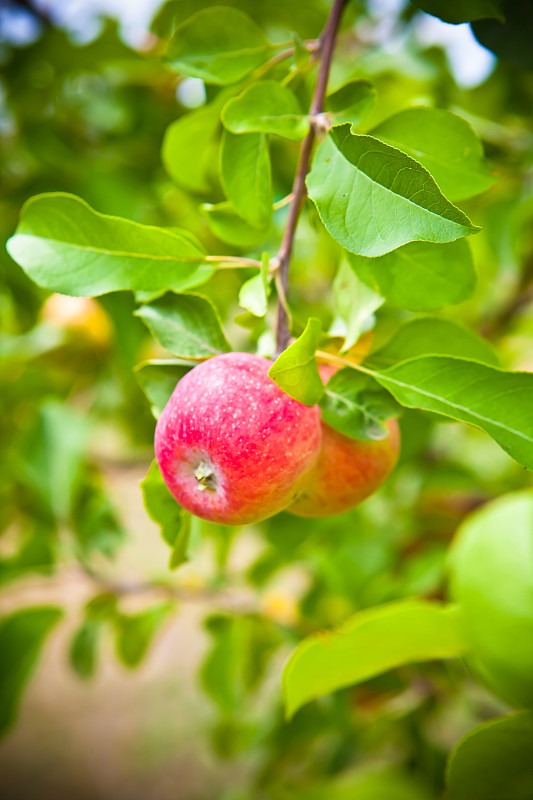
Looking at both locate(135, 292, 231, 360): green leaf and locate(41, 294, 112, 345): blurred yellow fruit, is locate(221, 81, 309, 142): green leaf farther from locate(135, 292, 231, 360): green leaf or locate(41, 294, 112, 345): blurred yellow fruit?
locate(41, 294, 112, 345): blurred yellow fruit

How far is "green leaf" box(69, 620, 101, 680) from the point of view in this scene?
2.77ft

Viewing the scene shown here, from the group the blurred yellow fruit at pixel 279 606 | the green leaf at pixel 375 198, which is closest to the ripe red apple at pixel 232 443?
the green leaf at pixel 375 198

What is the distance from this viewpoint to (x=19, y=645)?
0.84m

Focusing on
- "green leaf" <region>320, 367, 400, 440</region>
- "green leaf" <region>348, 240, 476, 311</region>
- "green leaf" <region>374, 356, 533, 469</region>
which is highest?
"green leaf" <region>348, 240, 476, 311</region>

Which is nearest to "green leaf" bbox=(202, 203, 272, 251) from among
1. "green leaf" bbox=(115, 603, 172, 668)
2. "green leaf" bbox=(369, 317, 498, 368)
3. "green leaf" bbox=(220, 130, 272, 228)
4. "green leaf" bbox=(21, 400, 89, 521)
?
"green leaf" bbox=(220, 130, 272, 228)

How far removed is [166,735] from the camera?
1.75 m

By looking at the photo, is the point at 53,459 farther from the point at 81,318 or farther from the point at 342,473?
the point at 342,473

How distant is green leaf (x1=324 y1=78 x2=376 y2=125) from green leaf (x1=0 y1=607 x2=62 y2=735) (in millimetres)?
769

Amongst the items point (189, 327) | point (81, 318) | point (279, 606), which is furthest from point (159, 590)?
point (189, 327)

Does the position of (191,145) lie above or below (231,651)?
above

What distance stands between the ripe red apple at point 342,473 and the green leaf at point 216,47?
0.25 metres

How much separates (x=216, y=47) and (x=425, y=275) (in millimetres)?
247

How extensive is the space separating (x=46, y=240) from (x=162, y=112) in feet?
2.03

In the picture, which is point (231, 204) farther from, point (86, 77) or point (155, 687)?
point (155, 687)
